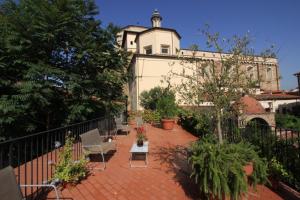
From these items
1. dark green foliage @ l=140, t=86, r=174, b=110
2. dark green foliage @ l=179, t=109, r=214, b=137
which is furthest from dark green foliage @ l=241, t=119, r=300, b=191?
dark green foliage @ l=140, t=86, r=174, b=110

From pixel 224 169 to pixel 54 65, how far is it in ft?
30.9

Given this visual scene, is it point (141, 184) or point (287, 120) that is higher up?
point (287, 120)

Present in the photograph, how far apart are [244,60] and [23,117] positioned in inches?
361

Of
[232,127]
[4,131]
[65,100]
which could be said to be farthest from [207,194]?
[4,131]

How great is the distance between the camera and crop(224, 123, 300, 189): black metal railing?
16.9 ft

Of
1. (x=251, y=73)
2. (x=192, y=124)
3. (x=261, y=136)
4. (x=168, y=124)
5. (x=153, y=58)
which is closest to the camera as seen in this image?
(x=251, y=73)

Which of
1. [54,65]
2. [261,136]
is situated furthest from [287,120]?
[54,65]

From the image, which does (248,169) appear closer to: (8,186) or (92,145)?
(8,186)

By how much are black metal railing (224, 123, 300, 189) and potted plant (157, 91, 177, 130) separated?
596cm

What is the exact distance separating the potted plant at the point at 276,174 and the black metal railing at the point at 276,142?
0.16 m

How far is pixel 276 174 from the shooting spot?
16.9 ft

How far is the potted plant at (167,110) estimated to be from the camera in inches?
514

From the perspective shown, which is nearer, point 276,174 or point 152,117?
point 276,174

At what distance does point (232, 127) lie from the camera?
23.5 feet
